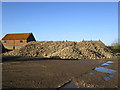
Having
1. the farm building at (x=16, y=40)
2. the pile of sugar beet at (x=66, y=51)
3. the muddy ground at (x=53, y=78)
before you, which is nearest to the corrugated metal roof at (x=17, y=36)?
the farm building at (x=16, y=40)

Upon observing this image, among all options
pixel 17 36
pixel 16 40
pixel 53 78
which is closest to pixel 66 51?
pixel 53 78

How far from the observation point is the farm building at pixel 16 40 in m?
38.0

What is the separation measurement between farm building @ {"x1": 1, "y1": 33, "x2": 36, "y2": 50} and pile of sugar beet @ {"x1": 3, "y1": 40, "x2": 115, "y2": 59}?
33.2 feet

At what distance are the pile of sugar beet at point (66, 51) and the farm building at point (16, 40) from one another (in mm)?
10120

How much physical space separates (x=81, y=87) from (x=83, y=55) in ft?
51.3

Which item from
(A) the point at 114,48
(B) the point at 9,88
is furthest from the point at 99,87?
(A) the point at 114,48

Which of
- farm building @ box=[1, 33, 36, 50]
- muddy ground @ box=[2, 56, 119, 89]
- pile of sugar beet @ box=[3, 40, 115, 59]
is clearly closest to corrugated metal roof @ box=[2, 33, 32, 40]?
farm building @ box=[1, 33, 36, 50]

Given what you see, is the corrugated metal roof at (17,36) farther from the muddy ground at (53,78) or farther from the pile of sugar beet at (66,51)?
the muddy ground at (53,78)

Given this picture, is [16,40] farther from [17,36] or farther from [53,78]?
[53,78]

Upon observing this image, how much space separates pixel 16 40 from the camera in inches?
1527

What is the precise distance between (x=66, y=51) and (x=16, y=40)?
23.9 metres

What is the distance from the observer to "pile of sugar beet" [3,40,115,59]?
69.4 ft

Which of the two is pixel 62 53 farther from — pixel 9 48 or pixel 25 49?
pixel 9 48

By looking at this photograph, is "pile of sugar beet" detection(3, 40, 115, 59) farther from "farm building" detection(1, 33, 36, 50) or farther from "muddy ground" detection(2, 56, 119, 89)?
"muddy ground" detection(2, 56, 119, 89)
